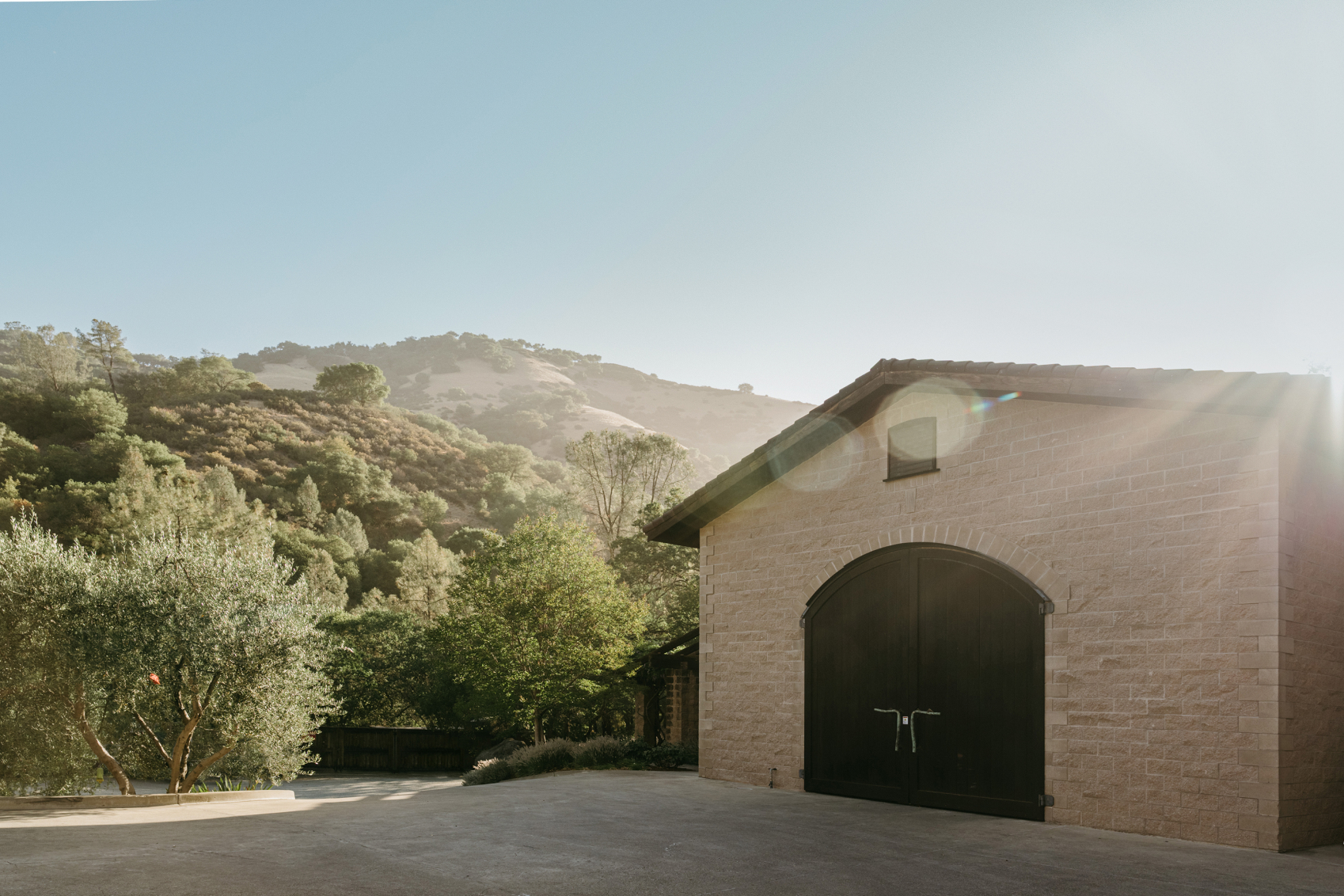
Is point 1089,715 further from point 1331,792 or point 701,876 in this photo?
point 701,876

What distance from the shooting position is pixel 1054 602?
28.1ft

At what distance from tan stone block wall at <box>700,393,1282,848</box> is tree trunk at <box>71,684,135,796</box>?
9143 mm

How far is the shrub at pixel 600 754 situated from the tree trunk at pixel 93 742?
6.67 meters

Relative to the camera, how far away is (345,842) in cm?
699

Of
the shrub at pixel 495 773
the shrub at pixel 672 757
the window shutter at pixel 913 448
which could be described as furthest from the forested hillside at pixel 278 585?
the window shutter at pixel 913 448

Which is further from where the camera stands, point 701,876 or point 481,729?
point 481,729

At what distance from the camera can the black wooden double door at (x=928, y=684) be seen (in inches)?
343

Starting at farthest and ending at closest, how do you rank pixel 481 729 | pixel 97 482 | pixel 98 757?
1. pixel 97 482
2. pixel 481 729
3. pixel 98 757

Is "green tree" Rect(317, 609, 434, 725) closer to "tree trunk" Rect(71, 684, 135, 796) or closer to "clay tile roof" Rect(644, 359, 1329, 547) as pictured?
"tree trunk" Rect(71, 684, 135, 796)

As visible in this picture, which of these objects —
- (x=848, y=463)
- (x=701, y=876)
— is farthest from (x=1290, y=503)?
(x=701, y=876)

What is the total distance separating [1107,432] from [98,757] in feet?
43.8

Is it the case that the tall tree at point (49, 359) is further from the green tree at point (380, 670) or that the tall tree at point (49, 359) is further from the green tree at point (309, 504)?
the green tree at point (380, 670)

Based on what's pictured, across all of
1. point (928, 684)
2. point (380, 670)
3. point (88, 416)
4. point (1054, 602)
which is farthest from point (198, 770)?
point (88, 416)

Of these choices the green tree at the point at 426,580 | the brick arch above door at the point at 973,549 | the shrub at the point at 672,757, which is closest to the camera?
the brick arch above door at the point at 973,549
